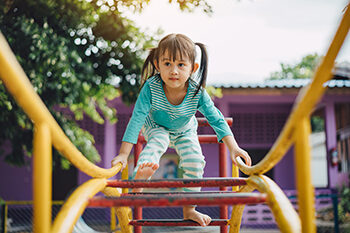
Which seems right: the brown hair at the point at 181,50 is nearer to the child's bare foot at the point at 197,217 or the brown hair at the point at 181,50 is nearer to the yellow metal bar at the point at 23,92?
the child's bare foot at the point at 197,217

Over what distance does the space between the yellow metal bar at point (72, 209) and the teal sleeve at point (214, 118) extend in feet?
2.87

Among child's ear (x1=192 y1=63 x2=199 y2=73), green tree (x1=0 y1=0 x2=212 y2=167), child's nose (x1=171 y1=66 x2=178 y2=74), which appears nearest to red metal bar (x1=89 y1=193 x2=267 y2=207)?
child's nose (x1=171 y1=66 x2=178 y2=74)

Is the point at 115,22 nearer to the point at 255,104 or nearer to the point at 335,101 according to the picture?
the point at 255,104

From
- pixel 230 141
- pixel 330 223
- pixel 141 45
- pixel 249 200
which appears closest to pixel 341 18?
pixel 249 200

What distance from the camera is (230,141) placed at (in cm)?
192

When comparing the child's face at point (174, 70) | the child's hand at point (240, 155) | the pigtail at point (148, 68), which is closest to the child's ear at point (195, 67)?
the child's face at point (174, 70)

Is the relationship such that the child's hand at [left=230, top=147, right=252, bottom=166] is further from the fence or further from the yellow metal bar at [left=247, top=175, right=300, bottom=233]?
the fence

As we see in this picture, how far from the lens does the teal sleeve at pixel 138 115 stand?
1.80 m

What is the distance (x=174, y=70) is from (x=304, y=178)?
111 centimetres

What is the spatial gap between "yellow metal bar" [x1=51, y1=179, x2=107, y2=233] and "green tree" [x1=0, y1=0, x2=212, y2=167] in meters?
3.04

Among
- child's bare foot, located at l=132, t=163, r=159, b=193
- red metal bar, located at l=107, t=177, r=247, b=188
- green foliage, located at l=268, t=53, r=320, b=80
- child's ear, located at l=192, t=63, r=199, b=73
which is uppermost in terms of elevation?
green foliage, located at l=268, t=53, r=320, b=80

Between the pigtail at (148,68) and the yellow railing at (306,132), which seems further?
the pigtail at (148,68)

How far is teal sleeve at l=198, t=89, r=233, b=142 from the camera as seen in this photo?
199 centimetres

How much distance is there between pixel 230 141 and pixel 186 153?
0.88 ft
